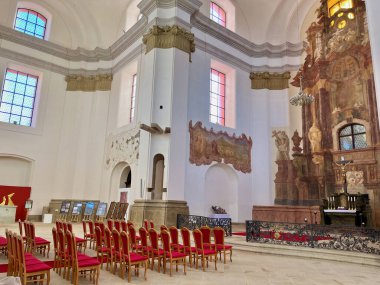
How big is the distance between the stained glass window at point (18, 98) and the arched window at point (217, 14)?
1014cm

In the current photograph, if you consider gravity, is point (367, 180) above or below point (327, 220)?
above

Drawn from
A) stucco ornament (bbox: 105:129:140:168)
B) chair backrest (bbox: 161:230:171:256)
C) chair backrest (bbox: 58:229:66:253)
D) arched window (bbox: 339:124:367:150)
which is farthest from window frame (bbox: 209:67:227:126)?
chair backrest (bbox: 58:229:66:253)

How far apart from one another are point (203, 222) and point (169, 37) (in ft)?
26.1

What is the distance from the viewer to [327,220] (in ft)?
39.2

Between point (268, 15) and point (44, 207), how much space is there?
15682 mm

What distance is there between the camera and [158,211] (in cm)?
1198

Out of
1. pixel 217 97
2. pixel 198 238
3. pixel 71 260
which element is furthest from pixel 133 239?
pixel 217 97

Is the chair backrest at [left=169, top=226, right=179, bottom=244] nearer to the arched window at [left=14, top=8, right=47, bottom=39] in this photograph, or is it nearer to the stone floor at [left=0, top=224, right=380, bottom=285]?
the stone floor at [left=0, top=224, right=380, bottom=285]

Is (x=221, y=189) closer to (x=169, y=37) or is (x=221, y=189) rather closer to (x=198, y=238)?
(x=169, y=37)

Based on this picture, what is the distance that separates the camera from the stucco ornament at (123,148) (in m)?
14.3

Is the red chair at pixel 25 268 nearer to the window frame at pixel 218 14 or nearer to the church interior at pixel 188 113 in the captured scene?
the church interior at pixel 188 113

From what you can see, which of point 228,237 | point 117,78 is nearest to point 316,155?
point 228,237

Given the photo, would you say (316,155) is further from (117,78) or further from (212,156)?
(117,78)

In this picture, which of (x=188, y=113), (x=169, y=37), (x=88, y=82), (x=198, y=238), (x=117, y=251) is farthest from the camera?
(x=88, y=82)
